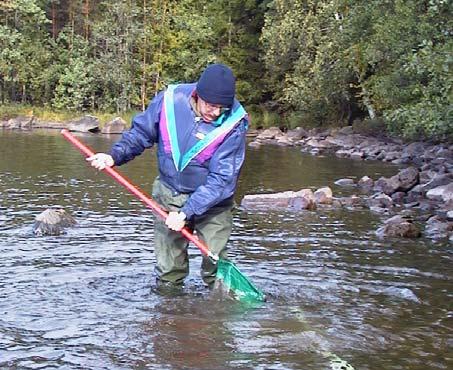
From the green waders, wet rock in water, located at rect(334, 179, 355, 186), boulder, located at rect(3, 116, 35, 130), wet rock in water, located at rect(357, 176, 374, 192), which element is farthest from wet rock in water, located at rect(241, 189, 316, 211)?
boulder, located at rect(3, 116, 35, 130)

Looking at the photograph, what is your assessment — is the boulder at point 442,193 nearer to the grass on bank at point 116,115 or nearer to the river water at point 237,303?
the river water at point 237,303

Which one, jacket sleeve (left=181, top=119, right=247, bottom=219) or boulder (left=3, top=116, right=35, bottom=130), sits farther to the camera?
boulder (left=3, top=116, right=35, bottom=130)

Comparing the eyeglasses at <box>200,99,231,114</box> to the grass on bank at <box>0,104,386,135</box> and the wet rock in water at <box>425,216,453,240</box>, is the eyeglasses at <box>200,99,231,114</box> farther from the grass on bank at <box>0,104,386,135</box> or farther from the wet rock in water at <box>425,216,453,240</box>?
the grass on bank at <box>0,104,386,135</box>

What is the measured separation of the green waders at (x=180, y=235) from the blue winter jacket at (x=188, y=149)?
0.10 meters

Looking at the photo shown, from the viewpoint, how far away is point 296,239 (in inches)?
439

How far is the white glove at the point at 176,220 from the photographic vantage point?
673 cm

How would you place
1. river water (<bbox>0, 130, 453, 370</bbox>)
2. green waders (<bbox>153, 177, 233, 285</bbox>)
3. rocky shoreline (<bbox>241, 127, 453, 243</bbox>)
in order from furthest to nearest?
rocky shoreline (<bbox>241, 127, 453, 243</bbox>) → green waders (<bbox>153, 177, 233, 285</bbox>) → river water (<bbox>0, 130, 453, 370</bbox>)

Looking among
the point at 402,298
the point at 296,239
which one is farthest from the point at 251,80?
the point at 402,298

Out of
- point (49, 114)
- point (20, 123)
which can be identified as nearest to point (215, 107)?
point (20, 123)

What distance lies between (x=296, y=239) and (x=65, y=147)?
58.5ft

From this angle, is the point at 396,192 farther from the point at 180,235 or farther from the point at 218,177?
the point at 218,177

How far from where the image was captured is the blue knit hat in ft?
21.1

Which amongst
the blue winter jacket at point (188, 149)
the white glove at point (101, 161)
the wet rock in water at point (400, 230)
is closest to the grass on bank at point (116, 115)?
the wet rock in water at point (400, 230)

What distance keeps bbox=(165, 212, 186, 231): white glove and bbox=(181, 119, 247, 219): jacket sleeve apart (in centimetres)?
5
